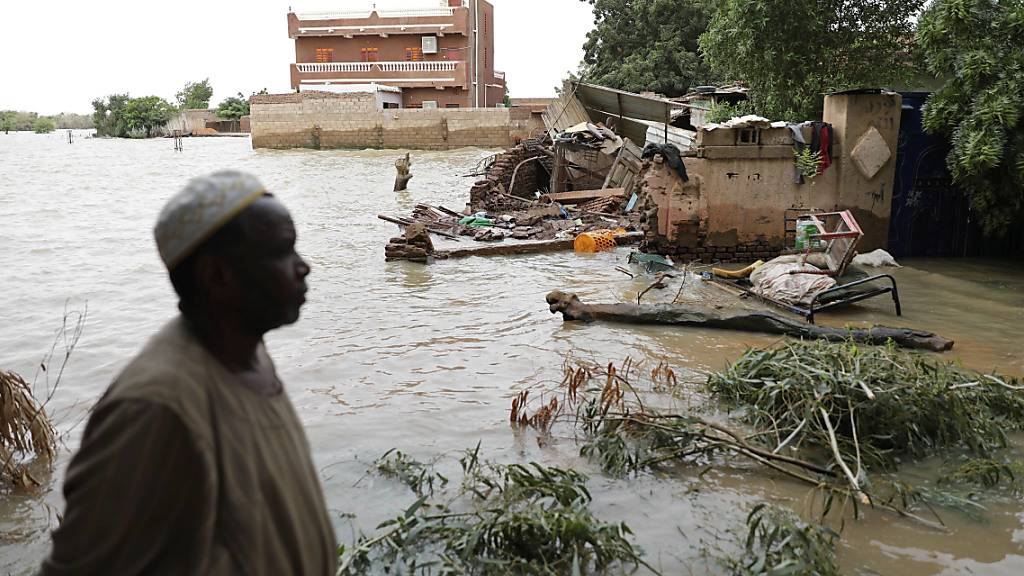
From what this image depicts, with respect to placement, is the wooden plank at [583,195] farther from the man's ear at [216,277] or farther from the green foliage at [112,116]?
the green foliage at [112,116]

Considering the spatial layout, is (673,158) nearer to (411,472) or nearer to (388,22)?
(411,472)

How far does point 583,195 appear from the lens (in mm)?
17641

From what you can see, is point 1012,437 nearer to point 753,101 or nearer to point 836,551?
point 836,551

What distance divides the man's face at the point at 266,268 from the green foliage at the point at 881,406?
3940mm

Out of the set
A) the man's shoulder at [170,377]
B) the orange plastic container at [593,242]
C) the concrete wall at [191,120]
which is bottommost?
the orange plastic container at [593,242]

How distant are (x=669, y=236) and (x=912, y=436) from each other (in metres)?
6.69

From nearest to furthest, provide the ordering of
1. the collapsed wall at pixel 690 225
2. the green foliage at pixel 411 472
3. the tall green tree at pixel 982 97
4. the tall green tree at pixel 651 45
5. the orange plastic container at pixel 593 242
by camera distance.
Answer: the green foliage at pixel 411 472 < the tall green tree at pixel 982 97 < the collapsed wall at pixel 690 225 < the orange plastic container at pixel 593 242 < the tall green tree at pixel 651 45

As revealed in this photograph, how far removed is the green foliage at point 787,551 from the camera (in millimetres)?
3475

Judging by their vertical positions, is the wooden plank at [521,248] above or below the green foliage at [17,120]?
below

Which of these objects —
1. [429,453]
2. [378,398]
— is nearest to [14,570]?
[429,453]

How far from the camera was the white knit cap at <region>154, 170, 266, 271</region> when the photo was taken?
51.5 inches

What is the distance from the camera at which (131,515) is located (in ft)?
3.92

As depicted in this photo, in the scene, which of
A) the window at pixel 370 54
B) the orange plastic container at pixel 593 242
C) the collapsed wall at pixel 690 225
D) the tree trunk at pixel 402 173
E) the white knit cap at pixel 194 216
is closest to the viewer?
the white knit cap at pixel 194 216

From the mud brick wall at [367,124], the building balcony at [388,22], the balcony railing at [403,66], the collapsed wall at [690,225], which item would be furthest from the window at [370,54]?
the collapsed wall at [690,225]
